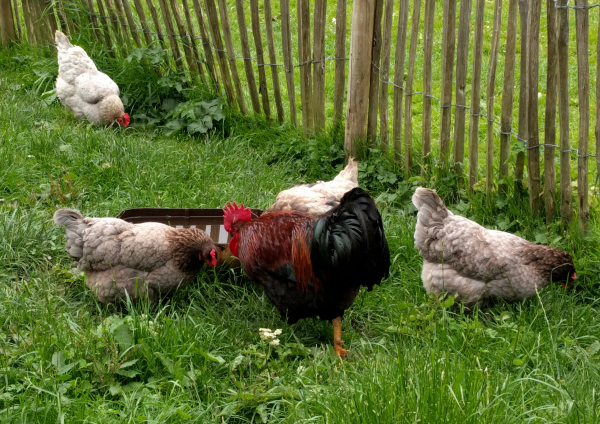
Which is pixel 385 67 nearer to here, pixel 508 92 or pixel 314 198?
pixel 508 92

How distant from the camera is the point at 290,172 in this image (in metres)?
5.95

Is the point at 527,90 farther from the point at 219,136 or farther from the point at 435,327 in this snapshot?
the point at 219,136

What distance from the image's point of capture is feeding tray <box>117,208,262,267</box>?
15.5ft

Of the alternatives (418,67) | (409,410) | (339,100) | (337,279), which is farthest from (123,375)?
(418,67)

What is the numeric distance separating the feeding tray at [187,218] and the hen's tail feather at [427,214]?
1247mm

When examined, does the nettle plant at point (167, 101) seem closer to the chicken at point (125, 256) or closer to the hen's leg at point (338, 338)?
the chicken at point (125, 256)

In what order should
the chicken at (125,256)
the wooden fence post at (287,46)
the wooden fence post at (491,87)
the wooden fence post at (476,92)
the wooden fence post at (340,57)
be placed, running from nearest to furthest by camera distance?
the chicken at (125,256) < the wooden fence post at (491,87) < the wooden fence post at (476,92) < the wooden fence post at (340,57) < the wooden fence post at (287,46)

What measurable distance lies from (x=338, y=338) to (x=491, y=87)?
2272 mm

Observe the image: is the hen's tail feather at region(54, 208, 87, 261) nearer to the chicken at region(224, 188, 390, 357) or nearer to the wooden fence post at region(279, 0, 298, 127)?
the chicken at region(224, 188, 390, 357)

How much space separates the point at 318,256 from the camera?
11.5 ft

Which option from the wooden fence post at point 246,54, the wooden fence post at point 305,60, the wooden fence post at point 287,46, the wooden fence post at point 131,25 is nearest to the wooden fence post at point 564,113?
the wooden fence post at point 305,60

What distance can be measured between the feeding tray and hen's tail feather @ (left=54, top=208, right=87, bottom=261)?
54 cm

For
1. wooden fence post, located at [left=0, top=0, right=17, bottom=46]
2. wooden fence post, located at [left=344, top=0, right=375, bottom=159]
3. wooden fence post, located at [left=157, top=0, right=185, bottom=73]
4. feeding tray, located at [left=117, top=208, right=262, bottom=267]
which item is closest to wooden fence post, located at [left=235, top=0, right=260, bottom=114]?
wooden fence post, located at [left=157, top=0, right=185, bottom=73]

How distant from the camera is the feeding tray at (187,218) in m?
4.72
